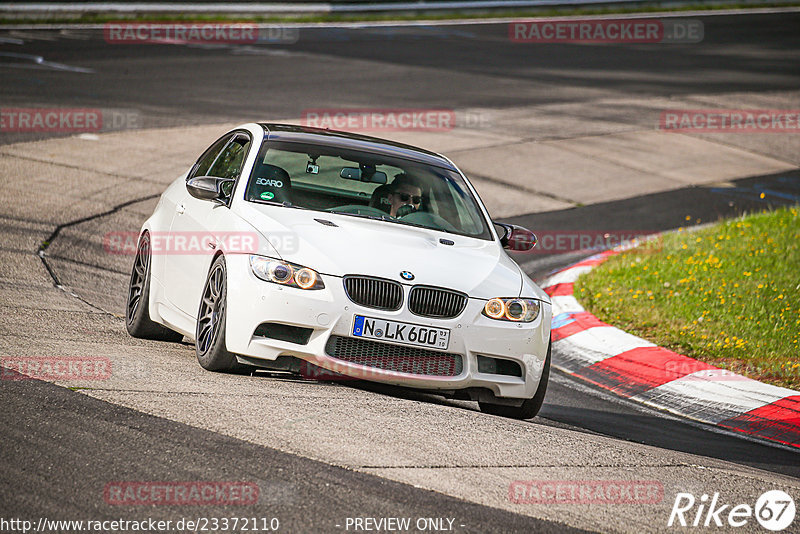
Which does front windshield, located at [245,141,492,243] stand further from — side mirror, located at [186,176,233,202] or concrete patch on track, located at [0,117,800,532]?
concrete patch on track, located at [0,117,800,532]

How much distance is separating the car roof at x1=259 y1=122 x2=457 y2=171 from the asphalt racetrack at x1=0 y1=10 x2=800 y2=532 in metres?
1.68

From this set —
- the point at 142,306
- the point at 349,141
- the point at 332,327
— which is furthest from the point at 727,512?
the point at 142,306

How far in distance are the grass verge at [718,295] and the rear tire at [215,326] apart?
428cm

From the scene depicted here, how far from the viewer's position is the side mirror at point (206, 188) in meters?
7.38

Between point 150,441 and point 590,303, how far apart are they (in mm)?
6433

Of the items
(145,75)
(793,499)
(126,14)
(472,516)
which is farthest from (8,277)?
(126,14)

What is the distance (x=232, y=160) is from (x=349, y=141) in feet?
2.83

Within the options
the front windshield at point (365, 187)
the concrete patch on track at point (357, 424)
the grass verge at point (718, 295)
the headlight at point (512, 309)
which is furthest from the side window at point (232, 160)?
the grass verge at point (718, 295)

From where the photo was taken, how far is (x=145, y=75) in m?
21.5

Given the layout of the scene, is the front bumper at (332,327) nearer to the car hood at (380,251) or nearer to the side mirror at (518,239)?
the car hood at (380,251)

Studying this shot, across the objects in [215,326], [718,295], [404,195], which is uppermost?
[404,195]

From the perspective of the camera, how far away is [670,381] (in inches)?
341

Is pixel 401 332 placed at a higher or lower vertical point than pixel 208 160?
lower

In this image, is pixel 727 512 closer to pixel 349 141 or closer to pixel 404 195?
pixel 404 195
